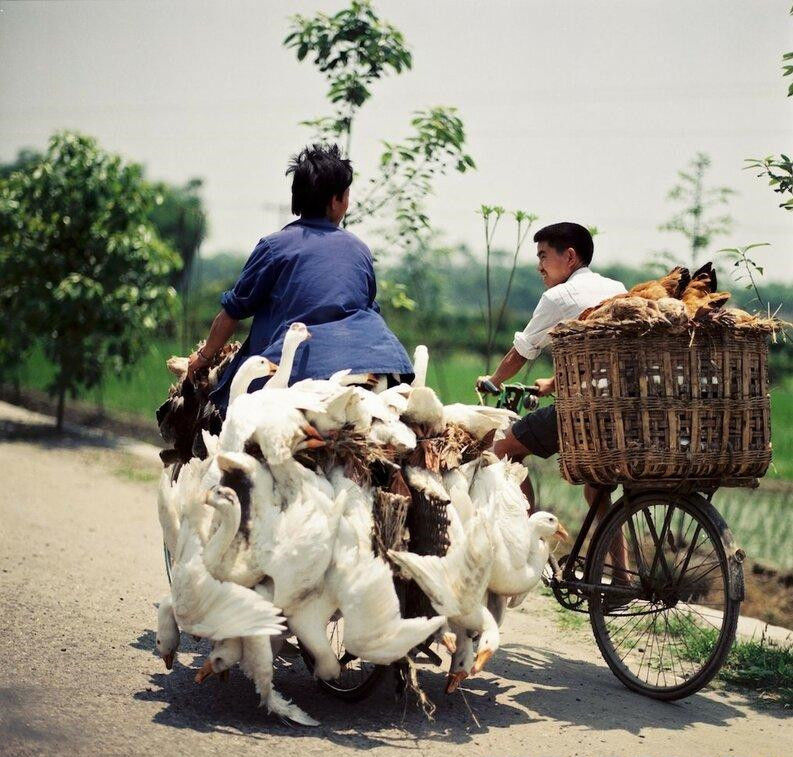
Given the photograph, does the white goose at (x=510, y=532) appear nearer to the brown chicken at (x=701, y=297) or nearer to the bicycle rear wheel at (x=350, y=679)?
the bicycle rear wheel at (x=350, y=679)

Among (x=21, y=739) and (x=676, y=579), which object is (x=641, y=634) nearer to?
(x=676, y=579)

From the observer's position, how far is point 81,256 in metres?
11.7

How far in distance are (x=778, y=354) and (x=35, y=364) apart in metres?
16.4

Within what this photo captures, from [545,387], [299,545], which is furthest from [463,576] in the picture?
[545,387]

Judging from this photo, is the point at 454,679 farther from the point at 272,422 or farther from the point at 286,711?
the point at 272,422

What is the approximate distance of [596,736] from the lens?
4094 millimetres

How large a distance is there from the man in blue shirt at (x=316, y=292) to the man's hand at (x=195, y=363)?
24cm

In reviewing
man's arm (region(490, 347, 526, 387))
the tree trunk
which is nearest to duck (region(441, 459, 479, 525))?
man's arm (region(490, 347, 526, 387))

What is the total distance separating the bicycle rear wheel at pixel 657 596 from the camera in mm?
4320

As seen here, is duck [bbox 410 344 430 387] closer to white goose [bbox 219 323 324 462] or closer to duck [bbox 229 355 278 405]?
white goose [bbox 219 323 324 462]

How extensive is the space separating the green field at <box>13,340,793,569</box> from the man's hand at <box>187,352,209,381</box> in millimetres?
2317

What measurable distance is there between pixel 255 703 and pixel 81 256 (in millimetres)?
8390

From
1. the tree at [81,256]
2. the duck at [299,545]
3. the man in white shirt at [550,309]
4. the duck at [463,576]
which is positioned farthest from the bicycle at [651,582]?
the tree at [81,256]

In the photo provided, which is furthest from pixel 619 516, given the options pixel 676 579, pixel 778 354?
pixel 778 354
